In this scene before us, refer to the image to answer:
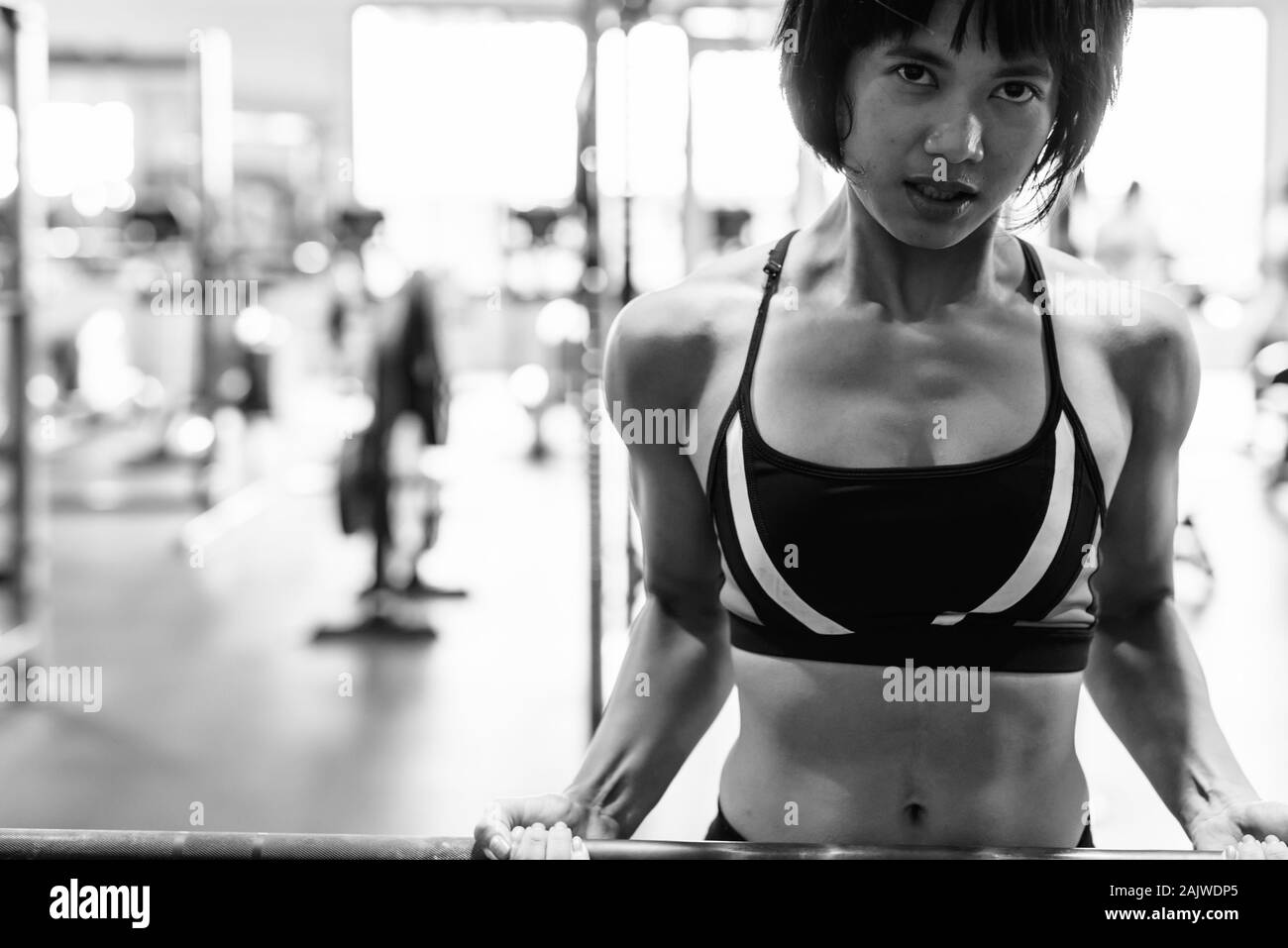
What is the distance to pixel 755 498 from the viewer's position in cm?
85

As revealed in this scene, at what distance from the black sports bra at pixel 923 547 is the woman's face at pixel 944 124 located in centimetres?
12

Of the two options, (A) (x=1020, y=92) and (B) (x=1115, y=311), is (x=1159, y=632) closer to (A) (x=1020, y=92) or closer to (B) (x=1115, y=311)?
(B) (x=1115, y=311)

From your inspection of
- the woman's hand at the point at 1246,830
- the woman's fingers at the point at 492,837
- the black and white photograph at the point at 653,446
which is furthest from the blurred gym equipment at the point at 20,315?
the woman's hand at the point at 1246,830

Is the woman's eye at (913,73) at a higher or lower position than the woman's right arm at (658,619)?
higher

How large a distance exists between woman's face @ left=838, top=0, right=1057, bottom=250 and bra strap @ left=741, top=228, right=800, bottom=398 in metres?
0.11

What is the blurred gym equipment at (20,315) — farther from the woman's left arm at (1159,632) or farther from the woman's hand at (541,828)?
the woman's left arm at (1159,632)

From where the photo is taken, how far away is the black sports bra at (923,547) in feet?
2.70

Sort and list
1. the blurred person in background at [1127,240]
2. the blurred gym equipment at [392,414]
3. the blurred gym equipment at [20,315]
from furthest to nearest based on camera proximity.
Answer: the blurred person in background at [1127,240]
the blurred gym equipment at [392,414]
the blurred gym equipment at [20,315]

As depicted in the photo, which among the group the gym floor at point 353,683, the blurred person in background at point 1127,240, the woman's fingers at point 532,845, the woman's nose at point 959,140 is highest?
the blurred person in background at point 1127,240

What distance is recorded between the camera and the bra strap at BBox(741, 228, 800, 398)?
88 centimetres

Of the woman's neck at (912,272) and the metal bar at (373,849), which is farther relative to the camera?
the woman's neck at (912,272)

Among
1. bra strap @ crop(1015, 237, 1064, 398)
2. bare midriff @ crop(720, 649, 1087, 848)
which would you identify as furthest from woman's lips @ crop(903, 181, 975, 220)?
bare midriff @ crop(720, 649, 1087, 848)

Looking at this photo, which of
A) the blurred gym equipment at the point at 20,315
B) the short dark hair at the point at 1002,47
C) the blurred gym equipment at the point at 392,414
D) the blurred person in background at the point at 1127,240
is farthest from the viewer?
the blurred person in background at the point at 1127,240
